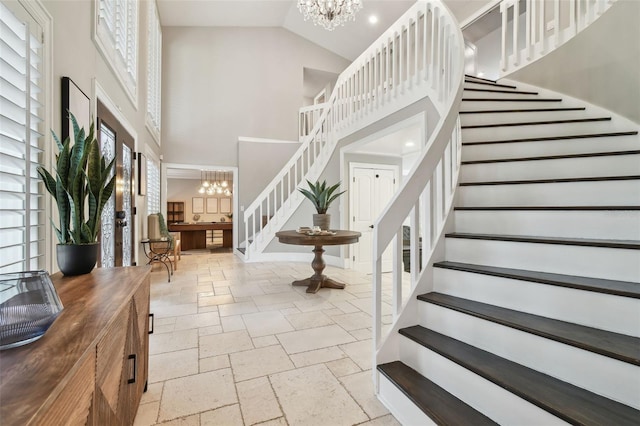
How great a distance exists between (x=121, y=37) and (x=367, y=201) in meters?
4.12

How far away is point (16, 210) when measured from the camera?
1.37 meters

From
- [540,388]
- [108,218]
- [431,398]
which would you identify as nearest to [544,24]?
[540,388]

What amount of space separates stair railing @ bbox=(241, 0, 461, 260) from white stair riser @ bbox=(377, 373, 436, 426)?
2.00m

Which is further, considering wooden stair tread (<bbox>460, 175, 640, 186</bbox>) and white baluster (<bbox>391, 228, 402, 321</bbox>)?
wooden stair tread (<bbox>460, 175, 640, 186</bbox>)

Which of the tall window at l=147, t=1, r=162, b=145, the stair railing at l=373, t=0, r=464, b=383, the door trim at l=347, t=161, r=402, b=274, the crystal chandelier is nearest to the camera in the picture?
the stair railing at l=373, t=0, r=464, b=383

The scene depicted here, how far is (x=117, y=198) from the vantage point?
10.8 feet

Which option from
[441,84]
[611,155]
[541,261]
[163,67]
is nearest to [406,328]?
[541,261]

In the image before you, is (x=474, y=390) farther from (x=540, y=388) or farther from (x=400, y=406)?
(x=400, y=406)

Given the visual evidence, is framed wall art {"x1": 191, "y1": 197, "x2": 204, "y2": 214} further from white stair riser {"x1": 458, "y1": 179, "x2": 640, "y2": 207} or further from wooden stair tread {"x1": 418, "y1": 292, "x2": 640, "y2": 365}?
wooden stair tread {"x1": 418, "y1": 292, "x2": 640, "y2": 365}

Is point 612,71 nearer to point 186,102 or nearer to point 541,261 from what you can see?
point 541,261

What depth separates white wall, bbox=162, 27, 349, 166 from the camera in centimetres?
651

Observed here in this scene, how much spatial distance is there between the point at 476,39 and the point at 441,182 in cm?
646

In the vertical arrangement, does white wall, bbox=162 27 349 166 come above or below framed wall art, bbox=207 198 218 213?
above

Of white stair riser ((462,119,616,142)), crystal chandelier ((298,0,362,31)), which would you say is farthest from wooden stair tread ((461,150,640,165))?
crystal chandelier ((298,0,362,31))
